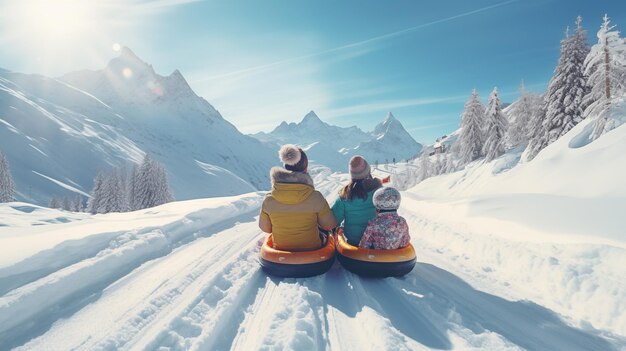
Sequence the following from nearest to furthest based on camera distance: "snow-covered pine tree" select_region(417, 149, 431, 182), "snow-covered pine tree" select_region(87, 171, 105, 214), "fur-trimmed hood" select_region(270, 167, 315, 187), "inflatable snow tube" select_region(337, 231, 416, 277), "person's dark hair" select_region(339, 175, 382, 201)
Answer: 1. "inflatable snow tube" select_region(337, 231, 416, 277)
2. "fur-trimmed hood" select_region(270, 167, 315, 187)
3. "person's dark hair" select_region(339, 175, 382, 201)
4. "snow-covered pine tree" select_region(87, 171, 105, 214)
5. "snow-covered pine tree" select_region(417, 149, 431, 182)

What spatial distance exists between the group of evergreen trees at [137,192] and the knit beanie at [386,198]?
35866 mm

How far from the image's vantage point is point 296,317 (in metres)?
3.70

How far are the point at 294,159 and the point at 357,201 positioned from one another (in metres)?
1.38

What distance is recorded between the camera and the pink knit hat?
558cm

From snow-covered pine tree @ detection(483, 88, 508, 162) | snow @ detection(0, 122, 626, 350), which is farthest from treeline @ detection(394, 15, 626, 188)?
snow @ detection(0, 122, 626, 350)

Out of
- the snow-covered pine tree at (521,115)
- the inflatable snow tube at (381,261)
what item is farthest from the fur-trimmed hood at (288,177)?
the snow-covered pine tree at (521,115)

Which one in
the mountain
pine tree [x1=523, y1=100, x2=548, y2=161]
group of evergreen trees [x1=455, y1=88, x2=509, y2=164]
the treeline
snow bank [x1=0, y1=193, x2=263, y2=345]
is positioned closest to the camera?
snow bank [x1=0, y1=193, x2=263, y2=345]

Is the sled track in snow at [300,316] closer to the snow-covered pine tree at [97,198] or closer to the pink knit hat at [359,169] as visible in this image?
the pink knit hat at [359,169]

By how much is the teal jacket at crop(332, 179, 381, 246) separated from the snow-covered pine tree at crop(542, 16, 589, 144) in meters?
25.0

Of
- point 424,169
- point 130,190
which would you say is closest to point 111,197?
point 130,190

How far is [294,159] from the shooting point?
5246 mm

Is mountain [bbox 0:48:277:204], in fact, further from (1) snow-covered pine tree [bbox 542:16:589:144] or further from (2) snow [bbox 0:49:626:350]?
(1) snow-covered pine tree [bbox 542:16:589:144]

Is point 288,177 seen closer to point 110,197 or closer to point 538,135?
point 538,135

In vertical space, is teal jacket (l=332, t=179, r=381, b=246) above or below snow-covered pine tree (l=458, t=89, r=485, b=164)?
below
